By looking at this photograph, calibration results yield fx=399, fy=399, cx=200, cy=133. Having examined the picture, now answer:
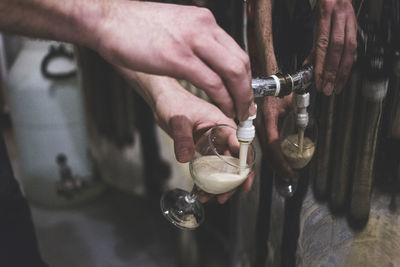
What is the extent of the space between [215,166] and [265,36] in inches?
8.0

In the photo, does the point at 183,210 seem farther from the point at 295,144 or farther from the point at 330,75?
the point at 330,75

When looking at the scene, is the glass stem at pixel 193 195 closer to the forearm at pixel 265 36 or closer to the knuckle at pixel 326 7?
the forearm at pixel 265 36

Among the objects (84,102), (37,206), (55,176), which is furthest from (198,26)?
(37,206)

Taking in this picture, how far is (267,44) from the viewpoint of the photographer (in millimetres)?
580

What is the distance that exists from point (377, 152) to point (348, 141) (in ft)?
0.13

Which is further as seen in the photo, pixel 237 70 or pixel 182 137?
pixel 182 137

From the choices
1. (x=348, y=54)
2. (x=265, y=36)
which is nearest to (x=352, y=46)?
(x=348, y=54)

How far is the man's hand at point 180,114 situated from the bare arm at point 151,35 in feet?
0.64

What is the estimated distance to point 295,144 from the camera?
59 cm

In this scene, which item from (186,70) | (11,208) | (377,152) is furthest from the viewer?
(11,208)

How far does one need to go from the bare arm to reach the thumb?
0.19 meters

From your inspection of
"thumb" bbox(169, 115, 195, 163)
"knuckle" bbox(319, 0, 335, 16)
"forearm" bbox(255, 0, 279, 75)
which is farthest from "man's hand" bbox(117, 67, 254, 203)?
"knuckle" bbox(319, 0, 335, 16)

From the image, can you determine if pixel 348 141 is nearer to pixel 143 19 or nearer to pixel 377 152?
pixel 377 152

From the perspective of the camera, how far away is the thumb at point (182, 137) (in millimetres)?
630
